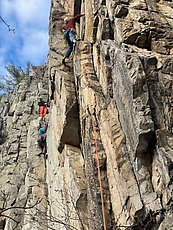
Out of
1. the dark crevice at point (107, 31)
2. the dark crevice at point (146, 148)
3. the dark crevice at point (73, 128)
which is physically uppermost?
the dark crevice at point (107, 31)

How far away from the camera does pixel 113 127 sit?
8.80m

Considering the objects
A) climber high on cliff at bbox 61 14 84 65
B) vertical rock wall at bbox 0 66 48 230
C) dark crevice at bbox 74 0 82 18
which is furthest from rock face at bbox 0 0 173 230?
dark crevice at bbox 74 0 82 18

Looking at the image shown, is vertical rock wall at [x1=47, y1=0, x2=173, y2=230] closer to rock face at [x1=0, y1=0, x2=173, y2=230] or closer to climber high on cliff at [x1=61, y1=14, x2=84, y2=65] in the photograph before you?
rock face at [x1=0, y1=0, x2=173, y2=230]

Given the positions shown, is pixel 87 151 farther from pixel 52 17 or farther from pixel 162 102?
pixel 52 17

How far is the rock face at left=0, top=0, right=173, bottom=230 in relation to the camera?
7248 millimetres

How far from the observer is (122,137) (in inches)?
329

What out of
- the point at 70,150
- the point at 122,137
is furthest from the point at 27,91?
the point at 122,137

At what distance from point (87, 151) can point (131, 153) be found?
2286 mm

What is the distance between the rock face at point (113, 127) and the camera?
7.25 meters

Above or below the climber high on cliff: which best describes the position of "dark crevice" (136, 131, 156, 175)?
below

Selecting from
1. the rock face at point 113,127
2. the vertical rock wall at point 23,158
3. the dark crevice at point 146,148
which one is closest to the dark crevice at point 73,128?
the rock face at point 113,127

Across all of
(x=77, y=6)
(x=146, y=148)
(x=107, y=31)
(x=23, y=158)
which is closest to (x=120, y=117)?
(x=146, y=148)

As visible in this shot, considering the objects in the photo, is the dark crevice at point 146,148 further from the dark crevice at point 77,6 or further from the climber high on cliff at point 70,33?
the dark crevice at point 77,6

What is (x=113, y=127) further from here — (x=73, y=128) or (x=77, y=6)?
(x=77, y=6)
